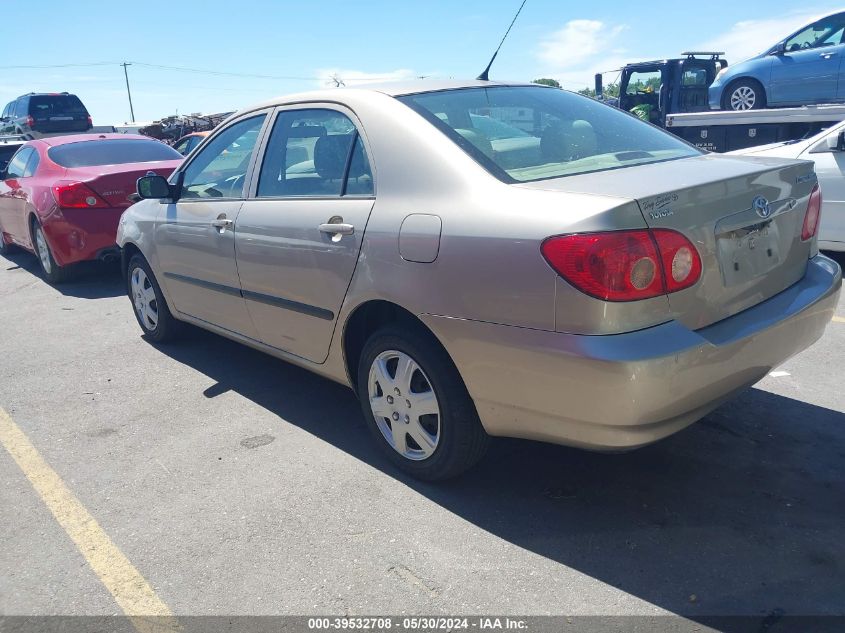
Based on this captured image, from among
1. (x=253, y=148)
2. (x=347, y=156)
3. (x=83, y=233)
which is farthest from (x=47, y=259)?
(x=347, y=156)

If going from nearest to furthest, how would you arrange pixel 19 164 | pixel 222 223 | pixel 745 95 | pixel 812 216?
pixel 812 216
pixel 222 223
pixel 19 164
pixel 745 95

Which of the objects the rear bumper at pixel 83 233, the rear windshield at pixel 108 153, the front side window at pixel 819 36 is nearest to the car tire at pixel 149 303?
the rear bumper at pixel 83 233

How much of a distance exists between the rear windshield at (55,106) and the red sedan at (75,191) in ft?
51.3

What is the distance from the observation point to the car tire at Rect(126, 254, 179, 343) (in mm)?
5258

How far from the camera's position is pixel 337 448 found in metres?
3.72

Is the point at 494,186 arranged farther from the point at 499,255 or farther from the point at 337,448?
the point at 337,448

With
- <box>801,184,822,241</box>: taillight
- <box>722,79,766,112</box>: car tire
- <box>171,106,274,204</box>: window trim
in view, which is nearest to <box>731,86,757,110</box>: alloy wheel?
<box>722,79,766,112</box>: car tire

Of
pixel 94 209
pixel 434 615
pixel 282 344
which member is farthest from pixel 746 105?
pixel 434 615

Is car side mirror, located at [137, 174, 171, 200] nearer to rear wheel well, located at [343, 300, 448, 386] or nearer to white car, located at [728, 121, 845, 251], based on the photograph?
rear wheel well, located at [343, 300, 448, 386]

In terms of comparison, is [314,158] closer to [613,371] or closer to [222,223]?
[222,223]

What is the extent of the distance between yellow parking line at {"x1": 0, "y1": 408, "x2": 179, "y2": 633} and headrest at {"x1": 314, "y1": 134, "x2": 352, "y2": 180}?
1.87 metres

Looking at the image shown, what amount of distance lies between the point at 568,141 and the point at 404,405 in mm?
1368

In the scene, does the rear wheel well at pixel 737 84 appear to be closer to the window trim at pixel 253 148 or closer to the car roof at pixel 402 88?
the car roof at pixel 402 88

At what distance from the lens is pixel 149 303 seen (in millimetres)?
5445
